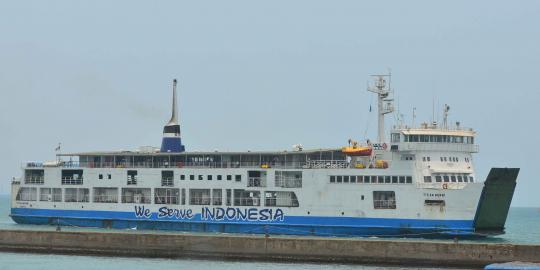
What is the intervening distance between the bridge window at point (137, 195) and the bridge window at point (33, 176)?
261 inches

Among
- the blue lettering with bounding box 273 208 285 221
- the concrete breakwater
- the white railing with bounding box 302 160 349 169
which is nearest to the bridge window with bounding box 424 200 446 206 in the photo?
the white railing with bounding box 302 160 349 169

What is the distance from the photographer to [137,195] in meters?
58.2

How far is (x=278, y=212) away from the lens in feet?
178

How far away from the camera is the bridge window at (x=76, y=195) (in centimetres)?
5972

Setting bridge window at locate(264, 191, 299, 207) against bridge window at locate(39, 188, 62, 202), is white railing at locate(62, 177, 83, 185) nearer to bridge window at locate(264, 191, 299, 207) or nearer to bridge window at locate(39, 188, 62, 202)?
bridge window at locate(39, 188, 62, 202)

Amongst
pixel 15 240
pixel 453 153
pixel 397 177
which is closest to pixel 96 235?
pixel 15 240

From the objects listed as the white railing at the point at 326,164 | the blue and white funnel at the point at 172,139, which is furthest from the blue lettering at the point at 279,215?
the blue and white funnel at the point at 172,139

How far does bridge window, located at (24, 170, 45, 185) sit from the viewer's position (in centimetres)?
6188

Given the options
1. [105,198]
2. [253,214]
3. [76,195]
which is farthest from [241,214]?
[76,195]

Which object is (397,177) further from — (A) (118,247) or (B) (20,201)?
(B) (20,201)

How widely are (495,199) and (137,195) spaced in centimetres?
2108

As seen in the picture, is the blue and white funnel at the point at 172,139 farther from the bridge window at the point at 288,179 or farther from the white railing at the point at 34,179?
the bridge window at the point at 288,179

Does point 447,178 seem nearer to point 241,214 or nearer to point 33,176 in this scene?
point 241,214

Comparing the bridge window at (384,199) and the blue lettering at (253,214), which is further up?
the bridge window at (384,199)
